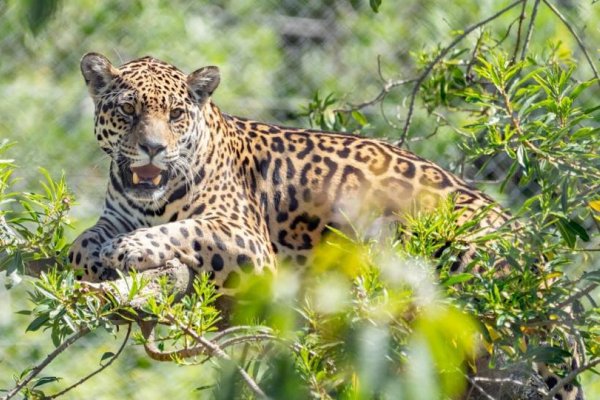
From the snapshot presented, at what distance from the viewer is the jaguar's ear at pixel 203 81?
4.70m

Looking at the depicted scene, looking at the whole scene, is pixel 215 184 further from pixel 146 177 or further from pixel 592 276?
pixel 592 276

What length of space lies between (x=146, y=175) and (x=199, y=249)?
335mm

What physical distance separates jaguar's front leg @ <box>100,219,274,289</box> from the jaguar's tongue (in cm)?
16

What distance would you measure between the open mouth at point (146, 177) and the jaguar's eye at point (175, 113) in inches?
7.5

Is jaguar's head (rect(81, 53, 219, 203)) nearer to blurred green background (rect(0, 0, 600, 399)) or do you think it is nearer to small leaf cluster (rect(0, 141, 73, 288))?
small leaf cluster (rect(0, 141, 73, 288))

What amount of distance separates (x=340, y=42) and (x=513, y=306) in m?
6.03

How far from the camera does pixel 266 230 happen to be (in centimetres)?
482

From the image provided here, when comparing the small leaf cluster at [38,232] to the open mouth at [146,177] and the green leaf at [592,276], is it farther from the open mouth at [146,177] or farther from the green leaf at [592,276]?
the green leaf at [592,276]

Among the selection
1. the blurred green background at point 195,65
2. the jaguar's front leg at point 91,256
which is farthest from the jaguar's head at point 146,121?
the blurred green background at point 195,65

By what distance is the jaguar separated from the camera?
441 centimetres

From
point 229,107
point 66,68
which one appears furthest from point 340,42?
point 66,68

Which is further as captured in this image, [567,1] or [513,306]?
[567,1]

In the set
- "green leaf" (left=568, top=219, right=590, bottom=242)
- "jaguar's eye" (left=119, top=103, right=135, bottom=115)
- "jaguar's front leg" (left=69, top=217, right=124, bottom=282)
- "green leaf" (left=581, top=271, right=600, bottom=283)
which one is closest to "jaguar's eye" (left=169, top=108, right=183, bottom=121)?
"jaguar's eye" (left=119, top=103, right=135, bottom=115)

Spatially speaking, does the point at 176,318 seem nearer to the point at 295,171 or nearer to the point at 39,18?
the point at 39,18
